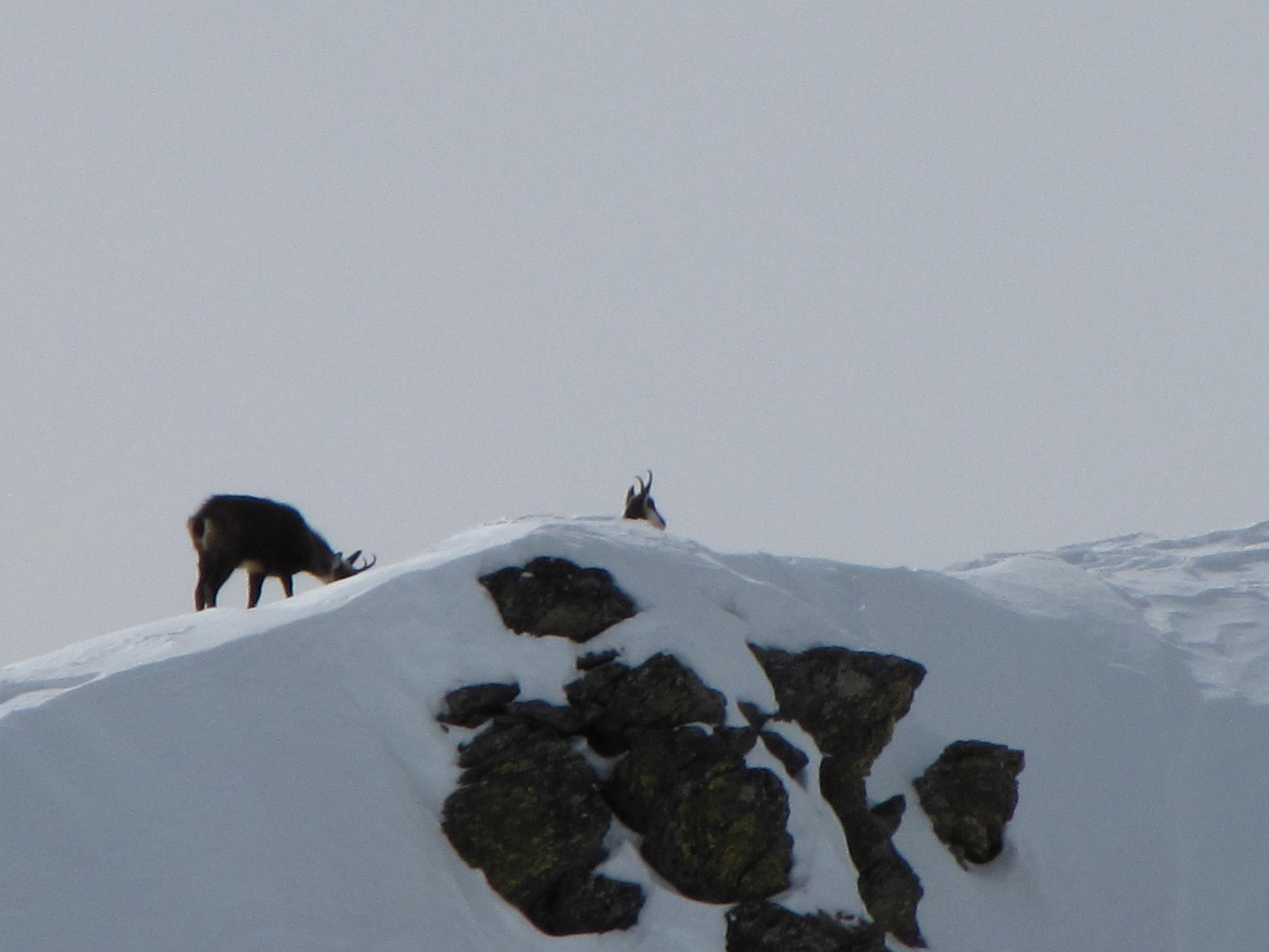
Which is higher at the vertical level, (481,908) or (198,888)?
(198,888)

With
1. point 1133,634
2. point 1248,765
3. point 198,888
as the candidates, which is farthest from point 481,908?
point 1133,634

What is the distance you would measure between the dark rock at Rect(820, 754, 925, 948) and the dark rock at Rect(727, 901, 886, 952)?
1005 mm

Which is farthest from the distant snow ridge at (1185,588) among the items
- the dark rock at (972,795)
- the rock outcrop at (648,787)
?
the rock outcrop at (648,787)

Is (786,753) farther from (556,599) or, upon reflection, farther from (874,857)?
(556,599)

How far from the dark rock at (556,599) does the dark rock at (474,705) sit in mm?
623

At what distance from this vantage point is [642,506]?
1705 centimetres

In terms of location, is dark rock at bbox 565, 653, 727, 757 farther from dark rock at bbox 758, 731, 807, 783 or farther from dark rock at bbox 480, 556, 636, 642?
dark rock at bbox 758, 731, 807, 783

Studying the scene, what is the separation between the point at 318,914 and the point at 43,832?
1.44m

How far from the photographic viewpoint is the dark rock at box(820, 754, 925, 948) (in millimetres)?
9734

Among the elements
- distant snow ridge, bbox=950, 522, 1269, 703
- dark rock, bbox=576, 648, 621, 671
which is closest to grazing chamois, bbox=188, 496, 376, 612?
dark rock, bbox=576, 648, 621, 671

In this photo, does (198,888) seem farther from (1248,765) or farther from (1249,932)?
(1248,765)

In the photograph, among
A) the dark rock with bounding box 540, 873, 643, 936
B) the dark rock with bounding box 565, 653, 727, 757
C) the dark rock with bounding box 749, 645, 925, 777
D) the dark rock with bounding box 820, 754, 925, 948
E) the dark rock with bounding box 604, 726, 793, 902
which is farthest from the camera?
the dark rock with bounding box 749, 645, 925, 777

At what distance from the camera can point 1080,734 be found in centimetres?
1428

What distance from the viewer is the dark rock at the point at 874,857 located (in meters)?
9.73
